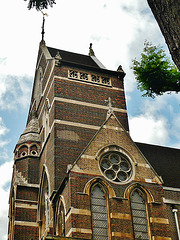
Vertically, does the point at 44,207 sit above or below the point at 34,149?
below

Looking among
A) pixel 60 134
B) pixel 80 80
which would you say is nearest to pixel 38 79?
pixel 80 80

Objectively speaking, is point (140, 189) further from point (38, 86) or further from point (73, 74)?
point (38, 86)

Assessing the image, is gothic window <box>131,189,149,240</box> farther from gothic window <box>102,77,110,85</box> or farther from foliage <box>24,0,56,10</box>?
foliage <box>24,0,56,10</box>

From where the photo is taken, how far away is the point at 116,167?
19.0 meters

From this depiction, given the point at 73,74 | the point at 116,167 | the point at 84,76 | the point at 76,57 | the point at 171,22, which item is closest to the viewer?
the point at 171,22

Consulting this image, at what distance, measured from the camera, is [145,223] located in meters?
17.6

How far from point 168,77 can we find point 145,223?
6.31 m

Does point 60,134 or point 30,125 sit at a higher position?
point 30,125

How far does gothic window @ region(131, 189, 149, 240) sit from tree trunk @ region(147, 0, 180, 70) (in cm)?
1193

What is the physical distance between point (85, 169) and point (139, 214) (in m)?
3.05

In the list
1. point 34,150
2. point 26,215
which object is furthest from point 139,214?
point 34,150

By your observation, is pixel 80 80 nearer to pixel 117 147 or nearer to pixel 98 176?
pixel 117 147

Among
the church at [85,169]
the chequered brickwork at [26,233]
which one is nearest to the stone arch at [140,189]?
the church at [85,169]

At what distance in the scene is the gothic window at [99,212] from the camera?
16.7m
